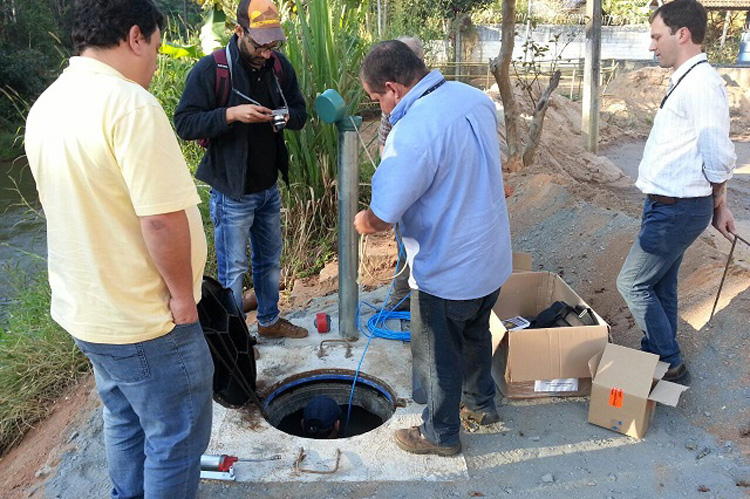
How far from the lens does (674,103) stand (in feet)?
9.21

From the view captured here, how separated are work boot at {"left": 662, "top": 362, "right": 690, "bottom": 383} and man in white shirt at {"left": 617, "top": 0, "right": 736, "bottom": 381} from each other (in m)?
0.08

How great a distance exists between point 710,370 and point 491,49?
24002mm

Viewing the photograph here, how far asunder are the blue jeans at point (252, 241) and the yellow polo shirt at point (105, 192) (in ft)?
4.59

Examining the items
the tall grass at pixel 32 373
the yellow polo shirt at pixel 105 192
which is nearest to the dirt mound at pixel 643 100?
the tall grass at pixel 32 373

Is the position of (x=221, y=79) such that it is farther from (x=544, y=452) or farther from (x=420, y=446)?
(x=544, y=452)

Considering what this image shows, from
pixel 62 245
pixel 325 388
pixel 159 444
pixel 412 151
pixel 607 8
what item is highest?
pixel 607 8

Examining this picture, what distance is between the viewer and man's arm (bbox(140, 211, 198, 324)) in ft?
5.74

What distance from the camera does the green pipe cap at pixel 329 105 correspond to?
3.19 m

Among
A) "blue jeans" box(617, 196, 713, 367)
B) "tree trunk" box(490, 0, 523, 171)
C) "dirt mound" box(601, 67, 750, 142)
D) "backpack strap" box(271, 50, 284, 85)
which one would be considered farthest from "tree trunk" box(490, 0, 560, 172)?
"dirt mound" box(601, 67, 750, 142)

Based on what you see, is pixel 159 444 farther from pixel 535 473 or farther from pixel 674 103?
pixel 674 103

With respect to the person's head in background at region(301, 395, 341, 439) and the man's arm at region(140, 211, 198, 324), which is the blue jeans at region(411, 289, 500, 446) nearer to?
the person's head in background at region(301, 395, 341, 439)

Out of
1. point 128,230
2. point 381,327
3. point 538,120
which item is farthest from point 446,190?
point 538,120

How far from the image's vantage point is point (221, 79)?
3150 millimetres

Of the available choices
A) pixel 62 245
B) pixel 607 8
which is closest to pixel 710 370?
pixel 62 245
